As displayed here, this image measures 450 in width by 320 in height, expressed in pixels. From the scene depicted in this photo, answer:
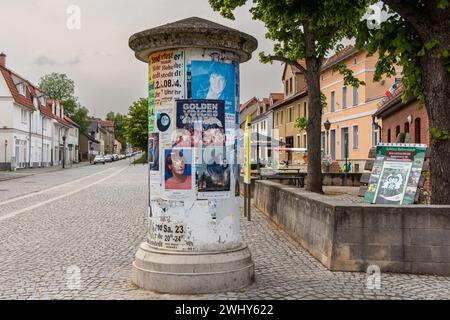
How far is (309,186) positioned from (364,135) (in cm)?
2364

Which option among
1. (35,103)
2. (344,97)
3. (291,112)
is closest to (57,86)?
(35,103)

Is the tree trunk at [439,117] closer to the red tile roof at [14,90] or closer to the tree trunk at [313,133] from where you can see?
the tree trunk at [313,133]

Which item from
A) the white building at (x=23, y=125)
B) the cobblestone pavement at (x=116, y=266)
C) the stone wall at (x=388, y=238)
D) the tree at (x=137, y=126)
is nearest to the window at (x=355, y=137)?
the cobblestone pavement at (x=116, y=266)

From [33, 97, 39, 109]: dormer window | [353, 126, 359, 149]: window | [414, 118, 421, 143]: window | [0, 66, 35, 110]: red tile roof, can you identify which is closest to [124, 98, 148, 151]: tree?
[33, 97, 39, 109]: dormer window

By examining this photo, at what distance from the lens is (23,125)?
190ft

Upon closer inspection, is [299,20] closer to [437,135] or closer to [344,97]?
[437,135]

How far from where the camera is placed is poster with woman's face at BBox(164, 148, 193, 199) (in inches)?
240

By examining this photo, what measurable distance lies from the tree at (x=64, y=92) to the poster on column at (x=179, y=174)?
103 meters

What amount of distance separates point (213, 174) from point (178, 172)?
393 millimetres

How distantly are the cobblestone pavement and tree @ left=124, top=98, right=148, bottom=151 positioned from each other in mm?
79081

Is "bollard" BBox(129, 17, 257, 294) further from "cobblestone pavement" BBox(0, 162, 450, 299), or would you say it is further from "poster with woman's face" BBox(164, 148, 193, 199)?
"cobblestone pavement" BBox(0, 162, 450, 299)

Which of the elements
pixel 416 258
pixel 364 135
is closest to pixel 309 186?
pixel 416 258

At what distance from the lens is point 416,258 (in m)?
6.92
